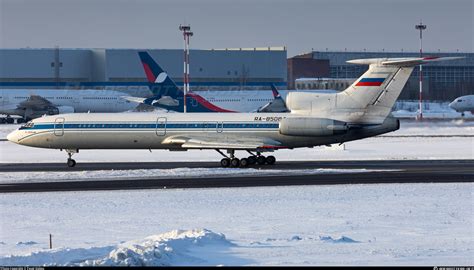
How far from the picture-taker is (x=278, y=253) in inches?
718

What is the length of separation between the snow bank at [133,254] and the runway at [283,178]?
12.0m

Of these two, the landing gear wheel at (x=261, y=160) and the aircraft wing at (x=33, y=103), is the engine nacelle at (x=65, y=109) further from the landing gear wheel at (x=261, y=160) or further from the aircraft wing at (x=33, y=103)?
the landing gear wheel at (x=261, y=160)

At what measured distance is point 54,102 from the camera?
100 meters

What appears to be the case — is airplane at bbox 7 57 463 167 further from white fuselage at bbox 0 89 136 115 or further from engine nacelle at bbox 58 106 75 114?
white fuselage at bbox 0 89 136 115

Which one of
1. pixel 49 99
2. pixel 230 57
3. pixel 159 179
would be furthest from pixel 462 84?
pixel 159 179

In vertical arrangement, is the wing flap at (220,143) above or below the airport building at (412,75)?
below

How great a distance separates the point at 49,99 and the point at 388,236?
8451cm

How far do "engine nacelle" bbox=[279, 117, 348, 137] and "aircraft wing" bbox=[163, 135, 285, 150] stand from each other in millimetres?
979

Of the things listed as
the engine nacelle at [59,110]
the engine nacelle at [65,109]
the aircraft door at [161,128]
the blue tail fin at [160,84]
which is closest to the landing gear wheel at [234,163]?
the aircraft door at [161,128]

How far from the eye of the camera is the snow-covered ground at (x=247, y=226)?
17609 mm

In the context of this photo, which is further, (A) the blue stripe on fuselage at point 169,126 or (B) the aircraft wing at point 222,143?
(A) the blue stripe on fuselage at point 169,126

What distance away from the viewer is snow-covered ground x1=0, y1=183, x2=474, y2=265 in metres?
17.6

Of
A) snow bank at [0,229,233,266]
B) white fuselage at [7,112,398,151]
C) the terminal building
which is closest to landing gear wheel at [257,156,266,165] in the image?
white fuselage at [7,112,398,151]

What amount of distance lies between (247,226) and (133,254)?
237 inches
